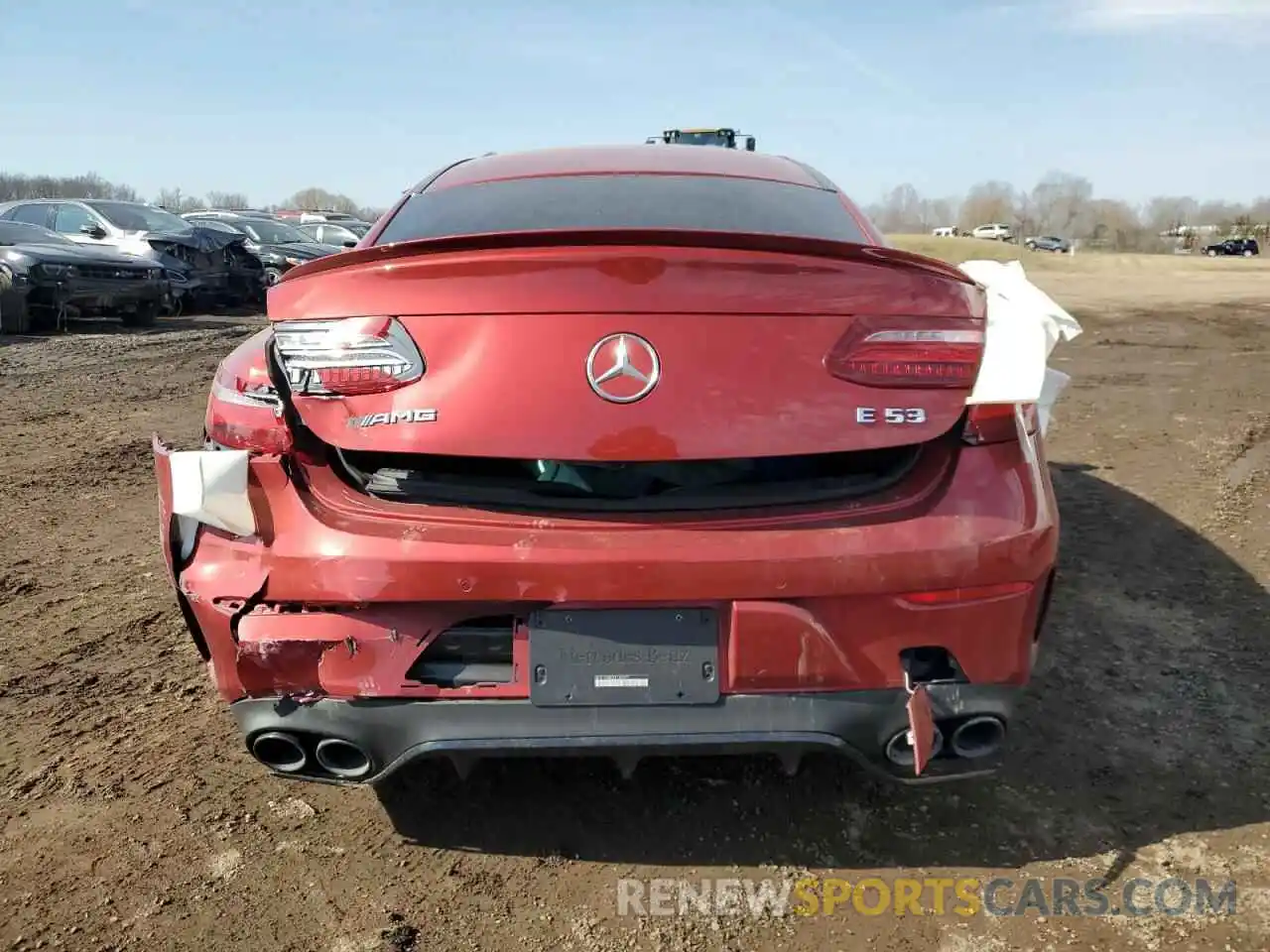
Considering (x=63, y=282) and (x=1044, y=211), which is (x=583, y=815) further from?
(x=1044, y=211)

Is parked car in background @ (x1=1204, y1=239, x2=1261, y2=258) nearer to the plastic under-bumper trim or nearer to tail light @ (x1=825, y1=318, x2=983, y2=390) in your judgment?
tail light @ (x1=825, y1=318, x2=983, y2=390)

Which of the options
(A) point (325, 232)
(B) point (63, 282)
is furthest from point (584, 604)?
(A) point (325, 232)

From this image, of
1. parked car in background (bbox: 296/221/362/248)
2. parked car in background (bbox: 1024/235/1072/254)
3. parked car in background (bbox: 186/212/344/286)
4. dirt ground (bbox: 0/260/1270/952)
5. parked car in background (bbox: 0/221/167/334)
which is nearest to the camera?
dirt ground (bbox: 0/260/1270/952)

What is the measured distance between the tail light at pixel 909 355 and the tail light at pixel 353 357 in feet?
2.71

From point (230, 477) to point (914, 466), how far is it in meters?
1.38

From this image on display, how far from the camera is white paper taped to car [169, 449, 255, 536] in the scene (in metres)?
2.03

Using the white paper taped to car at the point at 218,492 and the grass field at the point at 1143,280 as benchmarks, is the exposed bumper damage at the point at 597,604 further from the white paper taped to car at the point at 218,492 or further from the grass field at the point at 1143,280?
the grass field at the point at 1143,280

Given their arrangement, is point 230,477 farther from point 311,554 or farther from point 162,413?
point 162,413

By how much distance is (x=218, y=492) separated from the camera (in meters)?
2.03

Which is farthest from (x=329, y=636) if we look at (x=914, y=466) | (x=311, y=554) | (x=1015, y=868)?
(x=1015, y=868)

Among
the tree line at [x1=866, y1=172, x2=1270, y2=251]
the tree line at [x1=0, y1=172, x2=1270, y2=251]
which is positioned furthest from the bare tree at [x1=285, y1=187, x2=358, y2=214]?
the tree line at [x1=866, y1=172, x2=1270, y2=251]

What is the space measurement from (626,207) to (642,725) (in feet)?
4.62

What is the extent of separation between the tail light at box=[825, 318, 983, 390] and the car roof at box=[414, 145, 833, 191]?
4.04 ft

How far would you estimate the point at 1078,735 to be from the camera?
285 cm
